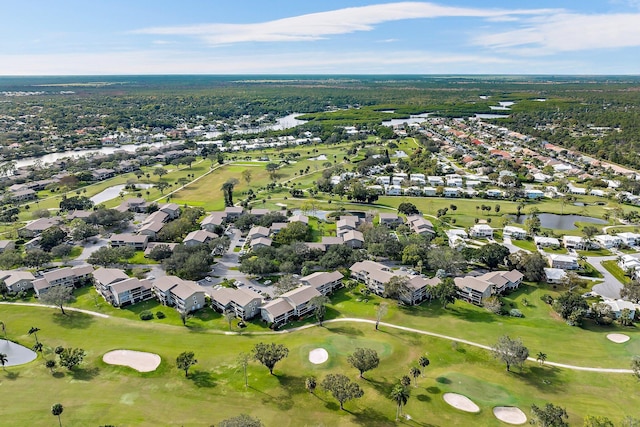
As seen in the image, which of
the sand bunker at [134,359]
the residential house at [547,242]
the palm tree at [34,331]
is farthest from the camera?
the residential house at [547,242]

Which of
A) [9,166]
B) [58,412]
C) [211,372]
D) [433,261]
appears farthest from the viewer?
[9,166]

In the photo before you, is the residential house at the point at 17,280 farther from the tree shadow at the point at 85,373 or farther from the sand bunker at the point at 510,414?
the sand bunker at the point at 510,414

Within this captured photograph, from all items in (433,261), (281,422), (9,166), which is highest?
(9,166)

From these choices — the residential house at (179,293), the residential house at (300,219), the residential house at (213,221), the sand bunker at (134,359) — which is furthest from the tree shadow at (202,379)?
the residential house at (300,219)

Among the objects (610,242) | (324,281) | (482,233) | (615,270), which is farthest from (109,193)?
(610,242)

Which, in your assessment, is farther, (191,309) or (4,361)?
(191,309)

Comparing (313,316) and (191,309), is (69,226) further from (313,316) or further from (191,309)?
(313,316)

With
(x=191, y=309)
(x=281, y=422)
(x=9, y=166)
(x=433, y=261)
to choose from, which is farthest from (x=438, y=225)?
(x=9, y=166)

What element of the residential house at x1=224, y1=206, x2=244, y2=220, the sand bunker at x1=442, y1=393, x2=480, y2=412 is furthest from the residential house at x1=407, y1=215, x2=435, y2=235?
the sand bunker at x1=442, y1=393, x2=480, y2=412
